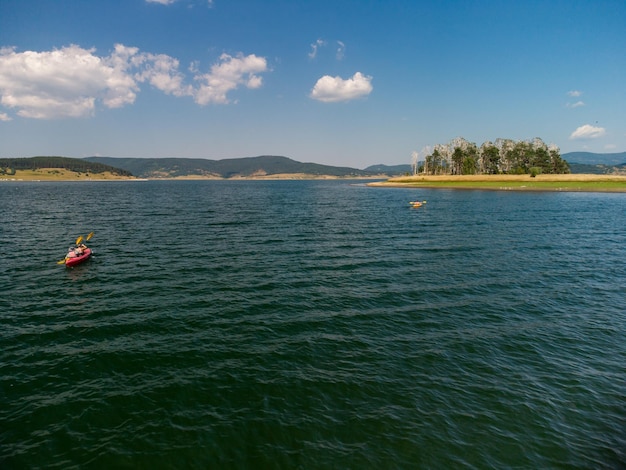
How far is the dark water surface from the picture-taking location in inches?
572

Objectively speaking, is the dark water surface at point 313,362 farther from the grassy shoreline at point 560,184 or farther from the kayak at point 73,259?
the grassy shoreline at point 560,184

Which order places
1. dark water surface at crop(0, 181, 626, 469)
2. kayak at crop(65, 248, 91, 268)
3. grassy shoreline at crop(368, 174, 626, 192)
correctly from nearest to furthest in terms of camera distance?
dark water surface at crop(0, 181, 626, 469)
kayak at crop(65, 248, 91, 268)
grassy shoreline at crop(368, 174, 626, 192)

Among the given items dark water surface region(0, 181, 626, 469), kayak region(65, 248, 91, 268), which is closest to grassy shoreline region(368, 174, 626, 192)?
dark water surface region(0, 181, 626, 469)

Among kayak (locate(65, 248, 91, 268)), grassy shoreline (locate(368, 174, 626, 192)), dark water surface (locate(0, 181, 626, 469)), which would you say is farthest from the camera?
grassy shoreline (locate(368, 174, 626, 192))

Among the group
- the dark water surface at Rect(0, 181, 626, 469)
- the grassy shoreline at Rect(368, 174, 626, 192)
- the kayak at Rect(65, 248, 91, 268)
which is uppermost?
the grassy shoreline at Rect(368, 174, 626, 192)

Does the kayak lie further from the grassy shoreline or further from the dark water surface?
the grassy shoreline

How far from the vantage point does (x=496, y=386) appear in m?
18.3

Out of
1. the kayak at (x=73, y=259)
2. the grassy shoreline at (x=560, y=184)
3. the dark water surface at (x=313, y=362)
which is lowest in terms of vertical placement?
the dark water surface at (x=313, y=362)

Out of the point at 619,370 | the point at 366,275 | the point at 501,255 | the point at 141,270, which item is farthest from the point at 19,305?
the point at 501,255

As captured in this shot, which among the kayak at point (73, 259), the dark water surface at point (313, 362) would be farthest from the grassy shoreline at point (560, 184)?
the kayak at point (73, 259)

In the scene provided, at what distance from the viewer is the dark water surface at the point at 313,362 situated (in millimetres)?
14523

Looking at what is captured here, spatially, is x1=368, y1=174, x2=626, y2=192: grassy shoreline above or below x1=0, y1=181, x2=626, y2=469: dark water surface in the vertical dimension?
above

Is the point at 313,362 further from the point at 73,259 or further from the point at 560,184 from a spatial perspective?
the point at 560,184

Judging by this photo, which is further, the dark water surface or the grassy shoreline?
the grassy shoreline
